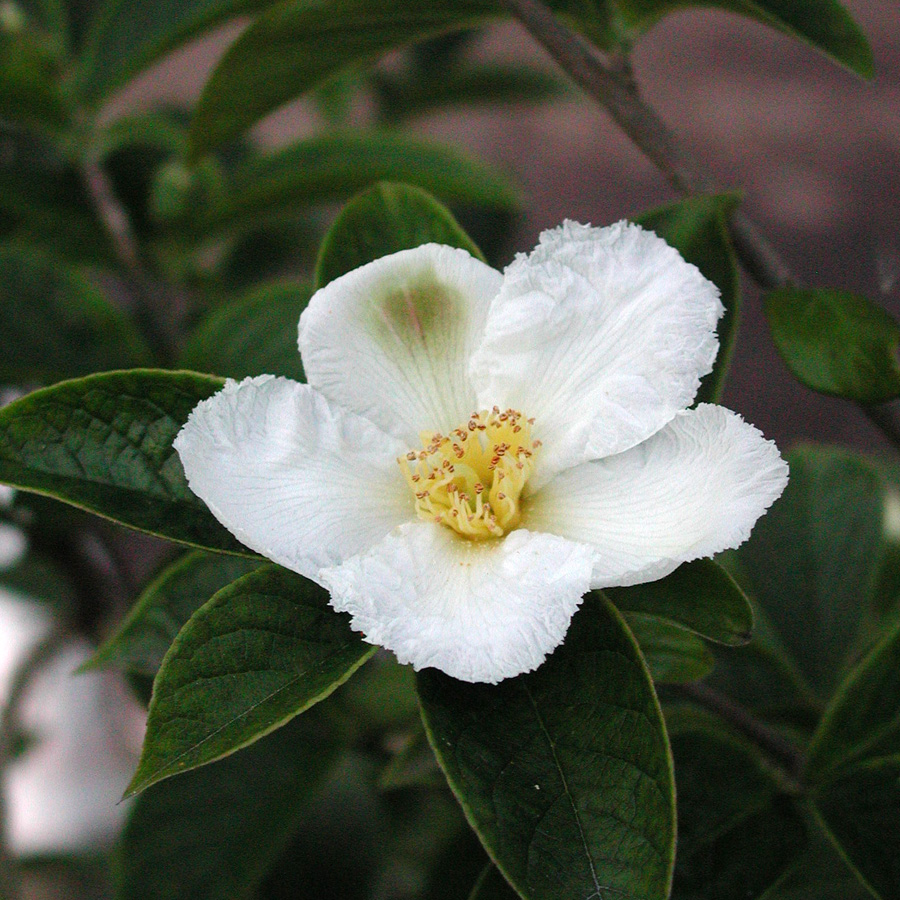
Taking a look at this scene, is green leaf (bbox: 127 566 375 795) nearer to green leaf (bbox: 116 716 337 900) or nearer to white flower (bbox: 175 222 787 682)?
white flower (bbox: 175 222 787 682)

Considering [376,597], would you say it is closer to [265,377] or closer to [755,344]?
[265,377]

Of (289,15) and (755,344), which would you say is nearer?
(289,15)

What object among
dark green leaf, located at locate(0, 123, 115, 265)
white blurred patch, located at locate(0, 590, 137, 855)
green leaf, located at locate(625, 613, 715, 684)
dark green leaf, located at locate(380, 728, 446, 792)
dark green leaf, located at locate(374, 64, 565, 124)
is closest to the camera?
green leaf, located at locate(625, 613, 715, 684)

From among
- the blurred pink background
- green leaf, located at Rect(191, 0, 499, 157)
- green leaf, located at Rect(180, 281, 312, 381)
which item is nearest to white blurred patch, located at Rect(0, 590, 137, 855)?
green leaf, located at Rect(180, 281, 312, 381)

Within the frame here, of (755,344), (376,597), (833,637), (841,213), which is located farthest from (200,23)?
(841,213)

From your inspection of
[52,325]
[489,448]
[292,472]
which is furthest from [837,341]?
[52,325]

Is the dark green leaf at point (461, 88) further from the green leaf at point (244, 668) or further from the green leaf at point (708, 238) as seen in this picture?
the green leaf at point (244, 668)
